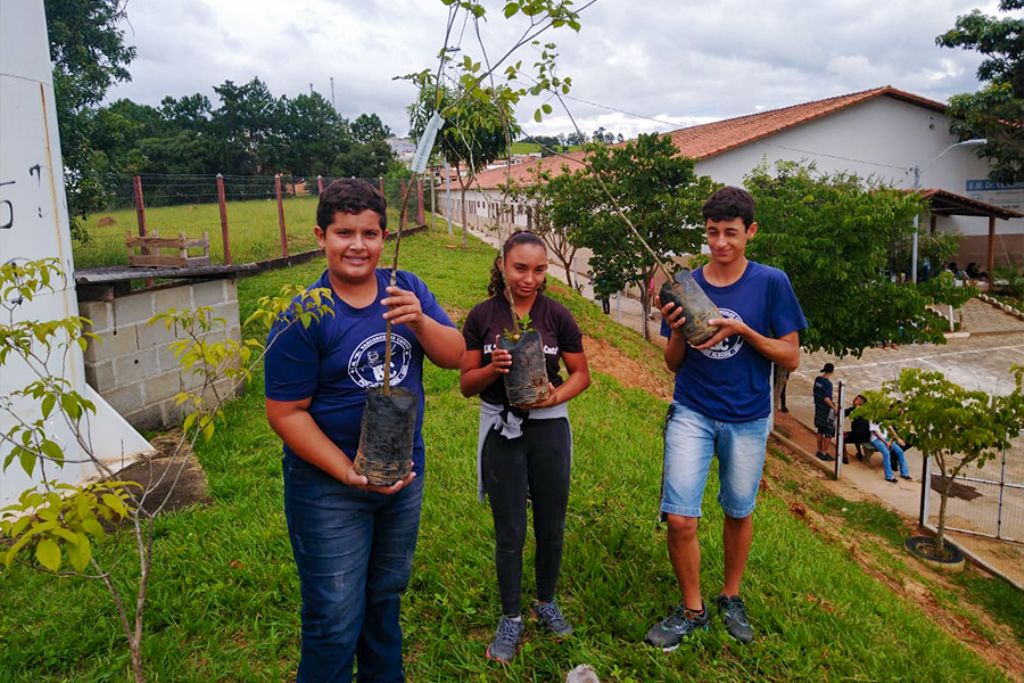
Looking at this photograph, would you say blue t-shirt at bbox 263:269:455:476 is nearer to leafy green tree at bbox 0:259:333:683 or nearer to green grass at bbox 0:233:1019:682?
leafy green tree at bbox 0:259:333:683

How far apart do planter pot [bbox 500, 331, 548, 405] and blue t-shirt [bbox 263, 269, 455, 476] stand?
398 millimetres

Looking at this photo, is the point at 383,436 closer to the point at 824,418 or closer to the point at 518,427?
the point at 518,427

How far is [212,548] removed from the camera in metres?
3.54

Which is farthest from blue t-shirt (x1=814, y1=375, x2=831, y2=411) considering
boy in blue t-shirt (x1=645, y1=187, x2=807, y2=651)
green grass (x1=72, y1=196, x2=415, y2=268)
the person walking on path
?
boy in blue t-shirt (x1=645, y1=187, x2=807, y2=651)

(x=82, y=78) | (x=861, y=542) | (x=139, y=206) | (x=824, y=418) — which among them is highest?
(x=82, y=78)

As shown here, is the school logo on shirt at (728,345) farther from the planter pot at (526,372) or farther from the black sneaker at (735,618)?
the black sneaker at (735,618)

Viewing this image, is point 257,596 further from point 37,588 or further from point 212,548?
point 37,588

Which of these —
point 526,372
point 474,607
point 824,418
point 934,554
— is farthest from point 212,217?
point 934,554

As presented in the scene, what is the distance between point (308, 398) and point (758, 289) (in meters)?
1.74

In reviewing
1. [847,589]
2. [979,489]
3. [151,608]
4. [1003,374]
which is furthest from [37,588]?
[1003,374]

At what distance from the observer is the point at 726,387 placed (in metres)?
2.64

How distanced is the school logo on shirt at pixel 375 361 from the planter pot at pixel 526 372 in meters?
0.42

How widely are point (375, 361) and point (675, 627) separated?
170 centimetres

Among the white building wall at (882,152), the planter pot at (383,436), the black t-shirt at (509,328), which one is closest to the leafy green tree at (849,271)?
the black t-shirt at (509,328)
